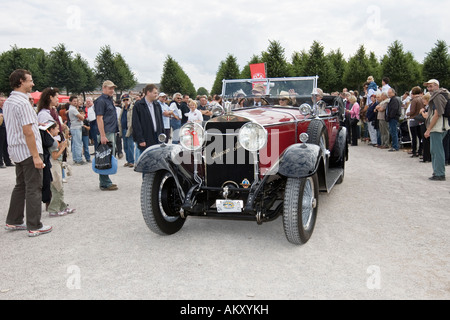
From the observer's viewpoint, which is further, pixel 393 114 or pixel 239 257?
pixel 393 114

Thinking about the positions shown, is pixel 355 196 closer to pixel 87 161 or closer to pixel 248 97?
pixel 248 97

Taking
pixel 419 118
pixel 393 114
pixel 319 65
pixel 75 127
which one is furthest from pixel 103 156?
pixel 319 65

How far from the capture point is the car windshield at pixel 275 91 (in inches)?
238

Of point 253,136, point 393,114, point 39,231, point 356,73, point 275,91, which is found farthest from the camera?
point 356,73

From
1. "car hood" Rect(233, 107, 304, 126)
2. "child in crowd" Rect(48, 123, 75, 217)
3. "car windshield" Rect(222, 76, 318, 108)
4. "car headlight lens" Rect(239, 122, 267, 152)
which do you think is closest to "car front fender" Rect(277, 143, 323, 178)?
"car headlight lens" Rect(239, 122, 267, 152)

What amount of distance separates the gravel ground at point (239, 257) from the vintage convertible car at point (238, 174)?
0.33 m

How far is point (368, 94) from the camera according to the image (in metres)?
13.9

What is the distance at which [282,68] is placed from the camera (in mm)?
28047

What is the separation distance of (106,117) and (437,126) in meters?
5.90

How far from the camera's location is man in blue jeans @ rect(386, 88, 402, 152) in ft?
35.8

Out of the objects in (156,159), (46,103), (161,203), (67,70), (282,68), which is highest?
(67,70)

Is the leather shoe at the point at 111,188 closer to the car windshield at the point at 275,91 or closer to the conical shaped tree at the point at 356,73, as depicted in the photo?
the car windshield at the point at 275,91

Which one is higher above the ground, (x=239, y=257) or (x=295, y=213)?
(x=295, y=213)

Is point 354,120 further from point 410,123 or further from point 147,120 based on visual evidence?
point 147,120
